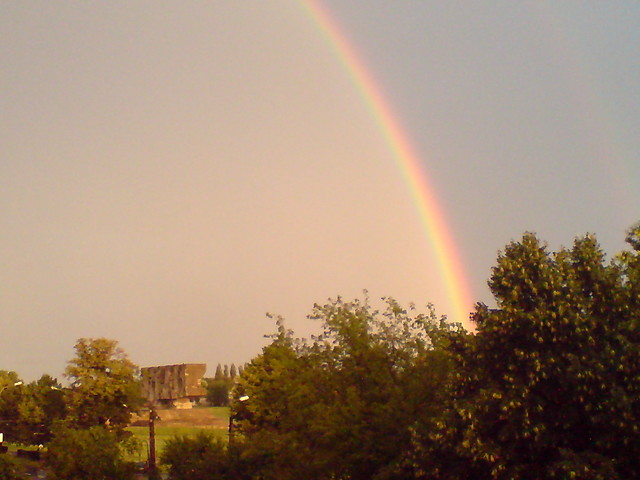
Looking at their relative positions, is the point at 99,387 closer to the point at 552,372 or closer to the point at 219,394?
the point at 552,372

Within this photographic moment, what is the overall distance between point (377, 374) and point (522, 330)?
8.25 meters

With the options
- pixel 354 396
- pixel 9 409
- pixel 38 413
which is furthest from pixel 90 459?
pixel 9 409

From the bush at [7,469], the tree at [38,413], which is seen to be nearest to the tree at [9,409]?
the tree at [38,413]

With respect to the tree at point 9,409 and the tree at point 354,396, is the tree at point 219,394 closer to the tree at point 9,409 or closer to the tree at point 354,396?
the tree at point 9,409

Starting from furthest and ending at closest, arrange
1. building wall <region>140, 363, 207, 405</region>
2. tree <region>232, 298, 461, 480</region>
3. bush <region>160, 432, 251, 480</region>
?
building wall <region>140, 363, 207, 405</region> → bush <region>160, 432, 251, 480</region> → tree <region>232, 298, 461, 480</region>

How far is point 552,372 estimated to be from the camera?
17531 mm

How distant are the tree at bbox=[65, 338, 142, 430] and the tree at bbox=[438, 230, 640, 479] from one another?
41.4 metres

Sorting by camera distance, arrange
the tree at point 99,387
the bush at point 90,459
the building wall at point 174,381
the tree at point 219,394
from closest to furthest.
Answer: the bush at point 90,459 < the tree at point 99,387 < the building wall at point 174,381 < the tree at point 219,394

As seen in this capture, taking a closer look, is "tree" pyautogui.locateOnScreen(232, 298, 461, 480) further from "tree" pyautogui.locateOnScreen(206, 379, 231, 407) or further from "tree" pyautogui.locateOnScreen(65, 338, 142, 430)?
"tree" pyautogui.locateOnScreen(206, 379, 231, 407)

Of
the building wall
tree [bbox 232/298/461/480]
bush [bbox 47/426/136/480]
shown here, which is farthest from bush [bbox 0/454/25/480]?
the building wall

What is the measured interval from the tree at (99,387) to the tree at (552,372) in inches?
1629

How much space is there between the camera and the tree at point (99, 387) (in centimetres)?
5562

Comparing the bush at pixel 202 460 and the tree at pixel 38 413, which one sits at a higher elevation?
the tree at pixel 38 413

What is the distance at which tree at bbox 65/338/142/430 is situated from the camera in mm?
55625
